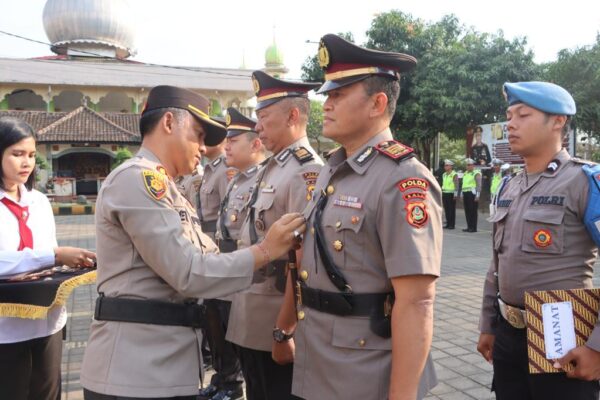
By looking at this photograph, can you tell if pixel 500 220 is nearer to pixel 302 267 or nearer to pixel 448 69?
pixel 302 267

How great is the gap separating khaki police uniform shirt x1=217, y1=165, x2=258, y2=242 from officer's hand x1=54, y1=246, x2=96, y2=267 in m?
1.39

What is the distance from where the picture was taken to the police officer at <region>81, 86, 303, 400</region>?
1.86m

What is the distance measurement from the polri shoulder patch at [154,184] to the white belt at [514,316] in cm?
163

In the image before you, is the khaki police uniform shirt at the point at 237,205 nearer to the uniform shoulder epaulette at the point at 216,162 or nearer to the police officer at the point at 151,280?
the uniform shoulder epaulette at the point at 216,162

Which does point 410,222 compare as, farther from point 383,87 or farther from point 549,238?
point 549,238

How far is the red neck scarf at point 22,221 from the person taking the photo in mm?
2629

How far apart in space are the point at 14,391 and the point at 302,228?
1.66m

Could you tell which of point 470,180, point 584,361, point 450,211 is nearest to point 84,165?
point 450,211

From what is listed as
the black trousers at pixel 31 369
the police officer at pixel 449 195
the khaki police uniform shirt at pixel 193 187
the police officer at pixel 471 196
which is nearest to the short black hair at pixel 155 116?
the black trousers at pixel 31 369

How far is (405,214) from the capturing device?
1.75m

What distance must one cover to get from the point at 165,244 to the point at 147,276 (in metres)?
0.19

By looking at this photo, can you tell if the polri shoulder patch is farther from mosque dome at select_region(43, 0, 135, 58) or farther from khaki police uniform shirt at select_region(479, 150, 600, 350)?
mosque dome at select_region(43, 0, 135, 58)

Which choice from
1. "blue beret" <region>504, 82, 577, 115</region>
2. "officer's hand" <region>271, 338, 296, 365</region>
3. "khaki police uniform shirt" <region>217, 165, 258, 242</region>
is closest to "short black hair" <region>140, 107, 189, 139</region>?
"officer's hand" <region>271, 338, 296, 365</region>

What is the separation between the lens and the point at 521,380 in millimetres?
2348
